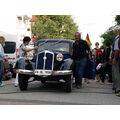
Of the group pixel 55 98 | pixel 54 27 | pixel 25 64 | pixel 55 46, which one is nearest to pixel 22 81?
pixel 25 64

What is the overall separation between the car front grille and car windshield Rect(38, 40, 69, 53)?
135 cm

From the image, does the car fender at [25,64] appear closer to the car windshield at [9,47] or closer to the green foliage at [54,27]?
the car windshield at [9,47]

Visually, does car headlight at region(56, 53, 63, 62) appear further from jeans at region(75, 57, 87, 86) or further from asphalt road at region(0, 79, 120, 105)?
jeans at region(75, 57, 87, 86)

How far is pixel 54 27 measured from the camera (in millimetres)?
49688

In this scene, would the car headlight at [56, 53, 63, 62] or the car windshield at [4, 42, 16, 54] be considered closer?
the car headlight at [56, 53, 63, 62]

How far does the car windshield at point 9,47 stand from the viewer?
14983 millimetres

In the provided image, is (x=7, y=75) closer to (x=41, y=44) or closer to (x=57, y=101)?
(x=41, y=44)

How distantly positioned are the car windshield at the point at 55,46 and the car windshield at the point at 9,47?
5.88 m

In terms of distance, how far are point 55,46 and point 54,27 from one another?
40.8 m

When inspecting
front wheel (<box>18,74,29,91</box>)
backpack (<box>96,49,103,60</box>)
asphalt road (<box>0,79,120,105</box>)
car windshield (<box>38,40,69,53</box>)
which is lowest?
asphalt road (<box>0,79,120,105</box>)

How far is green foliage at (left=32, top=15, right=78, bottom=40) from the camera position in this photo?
49.6 metres

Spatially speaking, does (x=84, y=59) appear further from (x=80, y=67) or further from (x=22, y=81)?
(x=22, y=81)

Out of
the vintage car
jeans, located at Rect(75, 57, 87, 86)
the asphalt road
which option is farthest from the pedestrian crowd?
the vintage car

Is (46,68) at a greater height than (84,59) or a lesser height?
lesser
